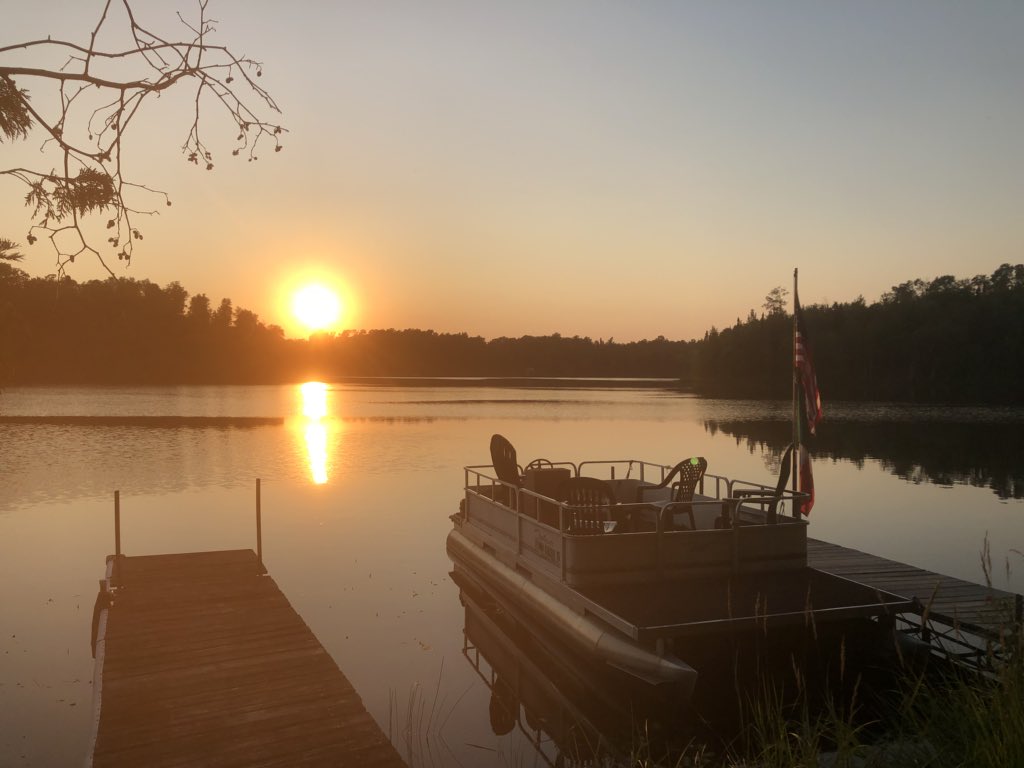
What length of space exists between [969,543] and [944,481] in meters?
10.4

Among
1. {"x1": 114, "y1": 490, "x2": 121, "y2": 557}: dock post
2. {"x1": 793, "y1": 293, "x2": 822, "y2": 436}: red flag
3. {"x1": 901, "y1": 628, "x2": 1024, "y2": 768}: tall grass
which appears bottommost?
{"x1": 114, "y1": 490, "x2": 121, "y2": 557}: dock post

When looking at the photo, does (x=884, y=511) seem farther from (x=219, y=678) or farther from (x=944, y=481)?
(x=219, y=678)

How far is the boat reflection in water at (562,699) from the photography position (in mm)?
8758

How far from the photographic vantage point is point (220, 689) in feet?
26.0

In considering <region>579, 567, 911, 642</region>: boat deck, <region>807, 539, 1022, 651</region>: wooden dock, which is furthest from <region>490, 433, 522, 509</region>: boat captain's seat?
<region>807, 539, 1022, 651</region>: wooden dock

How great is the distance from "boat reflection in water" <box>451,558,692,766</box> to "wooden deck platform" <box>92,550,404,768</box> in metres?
2.14

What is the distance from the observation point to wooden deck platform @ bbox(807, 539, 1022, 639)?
9.80 m

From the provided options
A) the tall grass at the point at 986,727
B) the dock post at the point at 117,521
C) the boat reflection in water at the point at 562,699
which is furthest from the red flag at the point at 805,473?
the dock post at the point at 117,521

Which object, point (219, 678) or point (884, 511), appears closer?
point (219, 678)

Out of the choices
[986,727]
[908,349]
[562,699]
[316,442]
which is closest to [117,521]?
[562,699]

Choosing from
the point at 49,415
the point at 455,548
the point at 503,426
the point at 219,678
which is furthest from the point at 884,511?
the point at 49,415

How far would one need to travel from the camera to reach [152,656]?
894cm

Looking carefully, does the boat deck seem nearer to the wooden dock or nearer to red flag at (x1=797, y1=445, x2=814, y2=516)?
the wooden dock

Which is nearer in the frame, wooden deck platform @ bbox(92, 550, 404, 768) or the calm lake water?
wooden deck platform @ bbox(92, 550, 404, 768)
